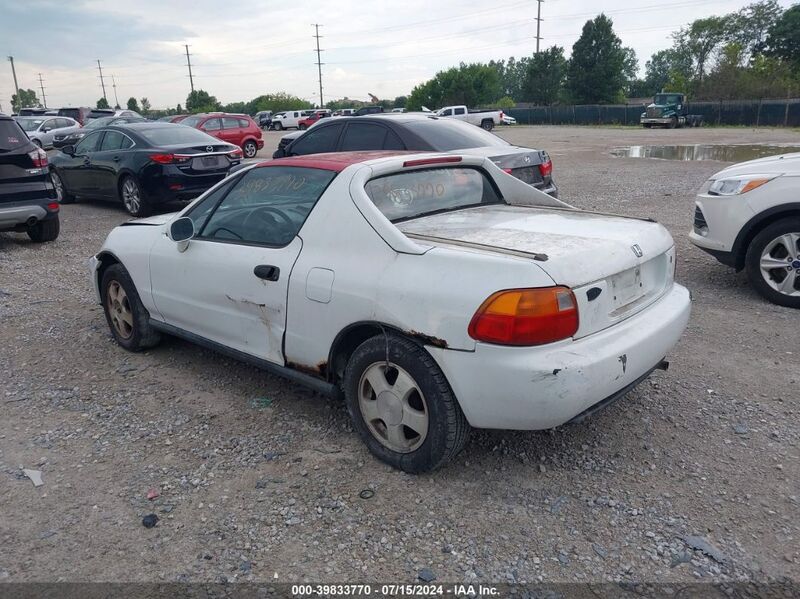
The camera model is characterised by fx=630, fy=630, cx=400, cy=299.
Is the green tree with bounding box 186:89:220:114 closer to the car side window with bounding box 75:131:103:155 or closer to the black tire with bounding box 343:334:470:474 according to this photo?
the car side window with bounding box 75:131:103:155

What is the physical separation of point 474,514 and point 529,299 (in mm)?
1001

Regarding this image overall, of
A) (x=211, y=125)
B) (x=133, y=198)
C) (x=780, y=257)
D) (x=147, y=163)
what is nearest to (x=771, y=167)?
(x=780, y=257)

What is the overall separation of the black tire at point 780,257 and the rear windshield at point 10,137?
8.53m

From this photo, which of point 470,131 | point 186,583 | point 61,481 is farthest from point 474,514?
point 470,131

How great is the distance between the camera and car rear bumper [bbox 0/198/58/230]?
319 inches

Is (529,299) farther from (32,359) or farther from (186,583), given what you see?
(32,359)

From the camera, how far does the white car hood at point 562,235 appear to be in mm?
2826

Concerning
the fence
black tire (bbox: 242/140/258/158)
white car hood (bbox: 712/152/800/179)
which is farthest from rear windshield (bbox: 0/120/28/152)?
the fence

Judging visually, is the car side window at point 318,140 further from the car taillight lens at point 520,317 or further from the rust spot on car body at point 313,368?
the car taillight lens at point 520,317

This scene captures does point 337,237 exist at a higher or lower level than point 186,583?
higher

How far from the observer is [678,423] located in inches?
140

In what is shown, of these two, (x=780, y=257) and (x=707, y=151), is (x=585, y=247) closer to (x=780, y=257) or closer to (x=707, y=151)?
(x=780, y=257)

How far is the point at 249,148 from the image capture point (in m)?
22.0

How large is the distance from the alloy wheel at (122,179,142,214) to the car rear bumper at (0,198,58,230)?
1.95 meters
